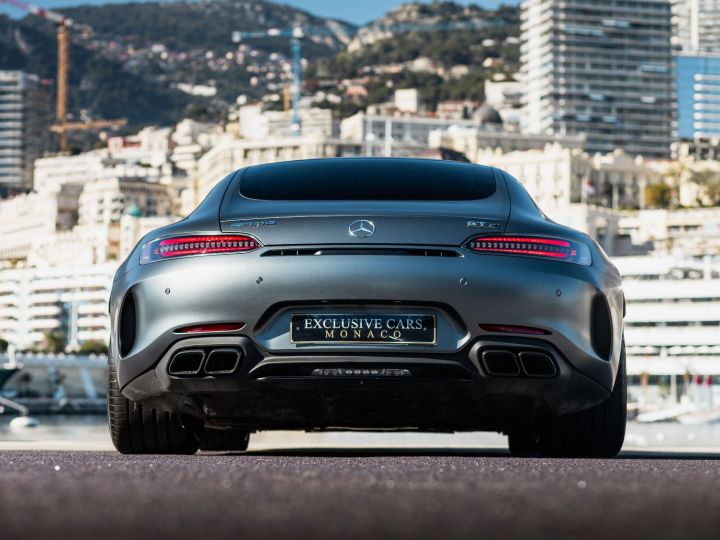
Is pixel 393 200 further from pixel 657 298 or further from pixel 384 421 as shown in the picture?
pixel 657 298

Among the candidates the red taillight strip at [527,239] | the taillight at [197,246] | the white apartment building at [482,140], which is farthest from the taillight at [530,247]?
the white apartment building at [482,140]

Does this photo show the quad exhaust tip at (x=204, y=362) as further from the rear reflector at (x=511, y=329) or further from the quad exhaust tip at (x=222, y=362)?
the rear reflector at (x=511, y=329)

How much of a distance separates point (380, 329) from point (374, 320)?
0.14 feet

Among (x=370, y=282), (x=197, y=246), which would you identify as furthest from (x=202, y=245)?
(x=370, y=282)

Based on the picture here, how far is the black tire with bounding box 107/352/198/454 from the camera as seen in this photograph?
632 centimetres

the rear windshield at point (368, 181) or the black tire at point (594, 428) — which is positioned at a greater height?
the rear windshield at point (368, 181)

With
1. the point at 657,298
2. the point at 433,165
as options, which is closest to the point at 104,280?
the point at 657,298

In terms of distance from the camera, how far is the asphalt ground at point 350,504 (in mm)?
2701

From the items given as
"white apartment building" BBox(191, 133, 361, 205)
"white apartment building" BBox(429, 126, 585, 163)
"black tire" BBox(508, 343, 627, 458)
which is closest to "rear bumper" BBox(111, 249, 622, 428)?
"black tire" BBox(508, 343, 627, 458)

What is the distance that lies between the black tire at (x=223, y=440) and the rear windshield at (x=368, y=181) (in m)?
1.41

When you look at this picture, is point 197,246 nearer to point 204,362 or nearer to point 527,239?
point 204,362

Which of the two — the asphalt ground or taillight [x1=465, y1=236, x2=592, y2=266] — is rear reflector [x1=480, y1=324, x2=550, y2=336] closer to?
taillight [x1=465, y1=236, x2=592, y2=266]

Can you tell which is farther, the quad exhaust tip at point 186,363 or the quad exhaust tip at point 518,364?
the quad exhaust tip at point 186,363

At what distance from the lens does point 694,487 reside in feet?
12.0
